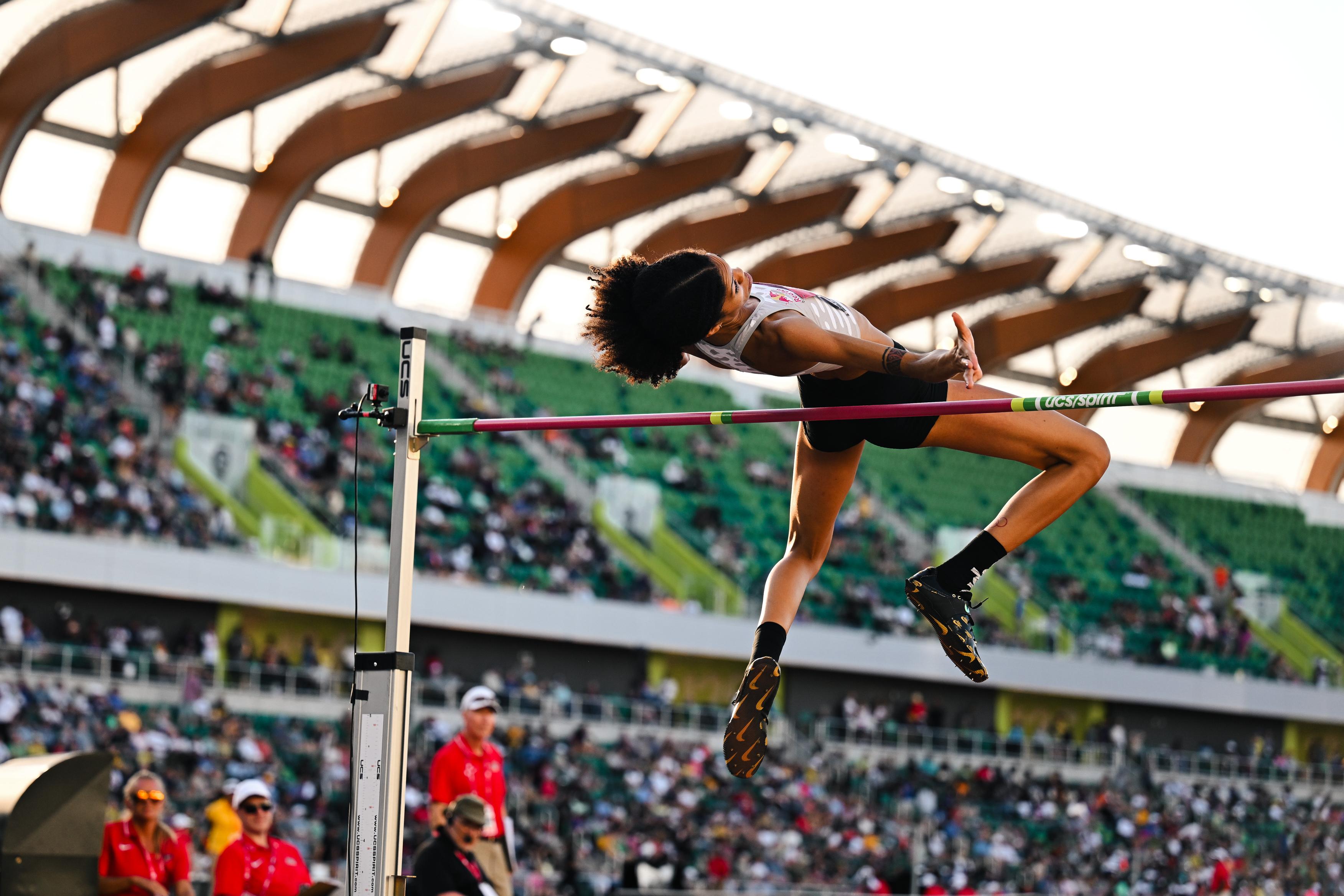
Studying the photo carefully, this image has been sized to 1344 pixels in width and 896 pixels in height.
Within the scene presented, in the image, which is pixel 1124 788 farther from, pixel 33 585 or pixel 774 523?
pixel 33 585

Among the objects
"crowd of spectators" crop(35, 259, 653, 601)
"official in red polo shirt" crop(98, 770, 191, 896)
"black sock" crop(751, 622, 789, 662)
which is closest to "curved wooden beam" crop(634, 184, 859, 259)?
"crowd of spectators" crop(35, 259, 653, 601)

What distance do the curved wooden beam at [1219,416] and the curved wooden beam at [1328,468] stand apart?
2.09 m

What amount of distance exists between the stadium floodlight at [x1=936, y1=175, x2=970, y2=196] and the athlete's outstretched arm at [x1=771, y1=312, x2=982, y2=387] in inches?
759

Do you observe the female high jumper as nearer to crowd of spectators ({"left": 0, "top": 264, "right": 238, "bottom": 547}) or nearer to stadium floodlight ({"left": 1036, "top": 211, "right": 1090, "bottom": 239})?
crowd of spectators ({"left": 0, "top": 264, "right": 238, "bottom": 547})

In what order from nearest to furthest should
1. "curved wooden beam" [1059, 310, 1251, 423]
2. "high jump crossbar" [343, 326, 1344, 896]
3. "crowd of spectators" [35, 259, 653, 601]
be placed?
"high jump crossbar" [343, 326, 1344, 896] → "crowd of spectators" [35, 259, 653, 601] → "curved wooden beam" [1059, 310, 1251, 423]

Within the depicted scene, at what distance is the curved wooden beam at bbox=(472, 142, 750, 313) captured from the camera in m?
23.5

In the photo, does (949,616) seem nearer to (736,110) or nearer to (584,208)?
(736,110)

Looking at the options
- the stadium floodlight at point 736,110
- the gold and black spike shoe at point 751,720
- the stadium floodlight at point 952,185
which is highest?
the stadium floodlight at point 736,110

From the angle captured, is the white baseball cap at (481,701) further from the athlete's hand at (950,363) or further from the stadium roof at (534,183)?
the stadium roof at (534,183)

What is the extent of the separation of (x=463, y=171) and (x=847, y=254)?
6.33 metres

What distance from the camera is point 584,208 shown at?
980 inches

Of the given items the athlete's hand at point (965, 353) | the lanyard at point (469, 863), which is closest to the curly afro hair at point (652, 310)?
the athlete's hand at point (965, 353)

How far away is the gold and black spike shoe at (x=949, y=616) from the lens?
466 cm

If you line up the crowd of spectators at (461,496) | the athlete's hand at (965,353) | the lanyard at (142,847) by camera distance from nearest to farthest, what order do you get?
the athlete's hand at (965,353), the lanyard at (142,847), the crowd of spectators at (461,496)
